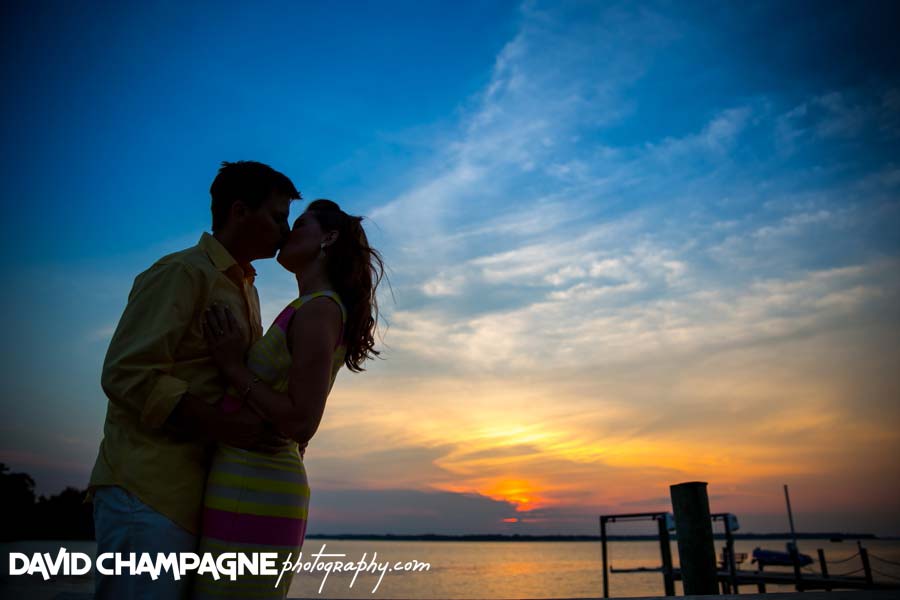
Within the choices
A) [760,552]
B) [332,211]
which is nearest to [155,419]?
[332,211]

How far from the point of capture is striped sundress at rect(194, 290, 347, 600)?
6.43 feet

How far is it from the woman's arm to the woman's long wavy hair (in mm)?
276

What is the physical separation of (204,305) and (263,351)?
329 millimetres

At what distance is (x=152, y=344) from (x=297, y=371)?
0.55 meters

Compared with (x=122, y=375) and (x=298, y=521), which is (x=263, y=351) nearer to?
(x=122, y=375)

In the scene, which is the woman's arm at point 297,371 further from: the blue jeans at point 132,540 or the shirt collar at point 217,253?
the blue jeans at point 132,540

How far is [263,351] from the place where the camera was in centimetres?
230

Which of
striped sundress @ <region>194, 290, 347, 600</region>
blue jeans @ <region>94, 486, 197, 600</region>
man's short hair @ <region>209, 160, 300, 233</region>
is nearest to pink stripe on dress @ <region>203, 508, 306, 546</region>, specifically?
striped sundress @ <region>194, 290, 347, 600</region>

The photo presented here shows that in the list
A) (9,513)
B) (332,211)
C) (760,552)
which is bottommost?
(760,552)

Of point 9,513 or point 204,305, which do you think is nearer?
point 204,305

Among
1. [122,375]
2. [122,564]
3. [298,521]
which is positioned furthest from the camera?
[298,521]

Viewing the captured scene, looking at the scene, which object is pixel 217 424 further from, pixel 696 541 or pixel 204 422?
pixel 696 541

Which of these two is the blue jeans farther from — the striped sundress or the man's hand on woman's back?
the man's hand on woman's back

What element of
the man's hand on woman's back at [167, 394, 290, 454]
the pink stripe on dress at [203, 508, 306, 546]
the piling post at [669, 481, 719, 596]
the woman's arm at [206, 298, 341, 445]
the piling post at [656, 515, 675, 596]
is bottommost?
the piling post at [656, 515, 675, 596]
